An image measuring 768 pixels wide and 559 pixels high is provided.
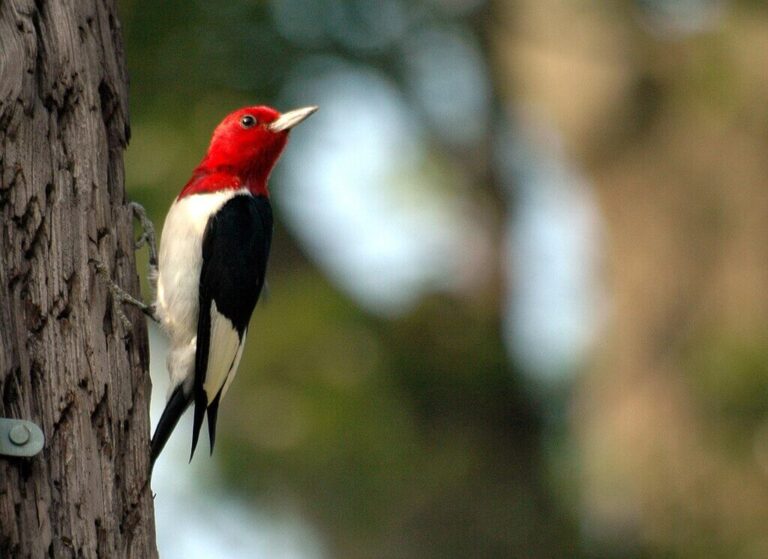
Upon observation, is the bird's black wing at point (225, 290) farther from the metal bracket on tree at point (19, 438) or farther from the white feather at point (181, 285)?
the metal bracket on tree at point (19, 438)

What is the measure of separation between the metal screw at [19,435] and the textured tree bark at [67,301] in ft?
0.16

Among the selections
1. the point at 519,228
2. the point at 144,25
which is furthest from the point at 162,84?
the point at 519,228

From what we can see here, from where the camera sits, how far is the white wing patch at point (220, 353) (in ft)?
14.9

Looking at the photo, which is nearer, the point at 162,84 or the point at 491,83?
the point at 162,84

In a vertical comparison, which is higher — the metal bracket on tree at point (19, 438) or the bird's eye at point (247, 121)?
the bird's eye at point (247, 121)

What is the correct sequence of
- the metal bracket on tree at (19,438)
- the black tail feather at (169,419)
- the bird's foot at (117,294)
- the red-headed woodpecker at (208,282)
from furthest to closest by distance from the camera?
the red-headed woodpecker at (208,282)
the black tail feather at (169,419)
the bird's foot at (117,294)
the metal bracket on tree at (19,438)

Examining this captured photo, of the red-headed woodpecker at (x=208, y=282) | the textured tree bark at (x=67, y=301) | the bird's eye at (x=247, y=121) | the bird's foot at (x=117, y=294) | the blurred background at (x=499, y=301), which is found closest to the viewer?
the textured tree bark at (x=67, y=301)

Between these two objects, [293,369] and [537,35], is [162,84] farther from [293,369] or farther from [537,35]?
[537,35]

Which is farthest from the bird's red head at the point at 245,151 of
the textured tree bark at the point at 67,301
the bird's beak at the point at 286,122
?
the textured tree bark at the point at 67,301

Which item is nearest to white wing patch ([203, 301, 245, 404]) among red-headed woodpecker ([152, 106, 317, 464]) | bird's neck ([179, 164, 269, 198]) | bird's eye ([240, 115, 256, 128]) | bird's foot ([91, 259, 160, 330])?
red-headed woodpecker ([152, 106, 317, 464])

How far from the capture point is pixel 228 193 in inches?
196

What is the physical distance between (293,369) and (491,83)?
3.93 metres

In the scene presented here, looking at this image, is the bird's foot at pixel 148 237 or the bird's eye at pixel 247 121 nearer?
the bird's foot at pixel 148 237

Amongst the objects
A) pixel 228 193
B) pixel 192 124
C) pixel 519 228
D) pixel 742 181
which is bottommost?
pixel 519 228
